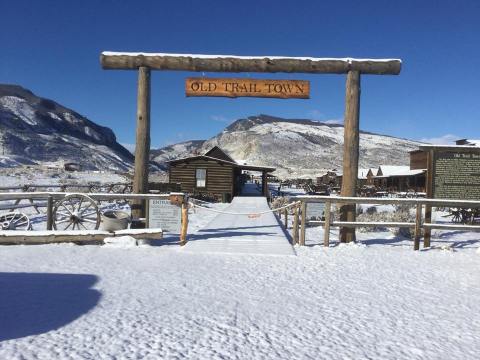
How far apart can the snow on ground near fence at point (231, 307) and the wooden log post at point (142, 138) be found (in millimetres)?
1786

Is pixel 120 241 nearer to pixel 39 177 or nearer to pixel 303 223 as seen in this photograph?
pixel 303 223

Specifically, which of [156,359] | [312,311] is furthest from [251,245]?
[156,359]

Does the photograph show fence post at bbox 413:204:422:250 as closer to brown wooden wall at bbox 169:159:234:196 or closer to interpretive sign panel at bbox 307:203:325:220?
interpretive sign panel at bbox 307:203:325:220

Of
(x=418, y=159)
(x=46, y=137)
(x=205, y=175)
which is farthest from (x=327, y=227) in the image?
(x=46, y=137)

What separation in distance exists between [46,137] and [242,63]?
125 meters

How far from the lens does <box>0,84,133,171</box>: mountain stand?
9373cm

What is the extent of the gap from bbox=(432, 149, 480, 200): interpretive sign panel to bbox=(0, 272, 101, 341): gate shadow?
22.6ft

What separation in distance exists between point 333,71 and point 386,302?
5235mm

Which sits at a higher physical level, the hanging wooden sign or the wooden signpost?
the hanging wooden sign

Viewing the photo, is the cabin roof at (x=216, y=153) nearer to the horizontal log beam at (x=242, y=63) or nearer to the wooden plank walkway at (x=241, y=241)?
the wooden plank walkway at (x=241, y=241)

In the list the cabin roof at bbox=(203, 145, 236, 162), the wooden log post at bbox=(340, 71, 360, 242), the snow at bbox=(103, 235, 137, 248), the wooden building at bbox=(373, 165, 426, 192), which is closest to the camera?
the snow at bbox=(103, 235, 137, 248)

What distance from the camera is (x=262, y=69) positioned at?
7820mm

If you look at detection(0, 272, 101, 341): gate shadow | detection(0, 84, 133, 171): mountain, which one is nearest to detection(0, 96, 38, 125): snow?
detection(0, 84, 133, 171): mountain

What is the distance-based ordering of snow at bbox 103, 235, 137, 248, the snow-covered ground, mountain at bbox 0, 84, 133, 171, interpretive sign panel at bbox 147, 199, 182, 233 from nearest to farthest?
1. the snow-covered ground
2. snow at bbox 103, 235, 137, 248
3. interpretive sign panel at bbox 147, 199, 182, 233
4. mountain at bbox 0, 84, 133, 171
